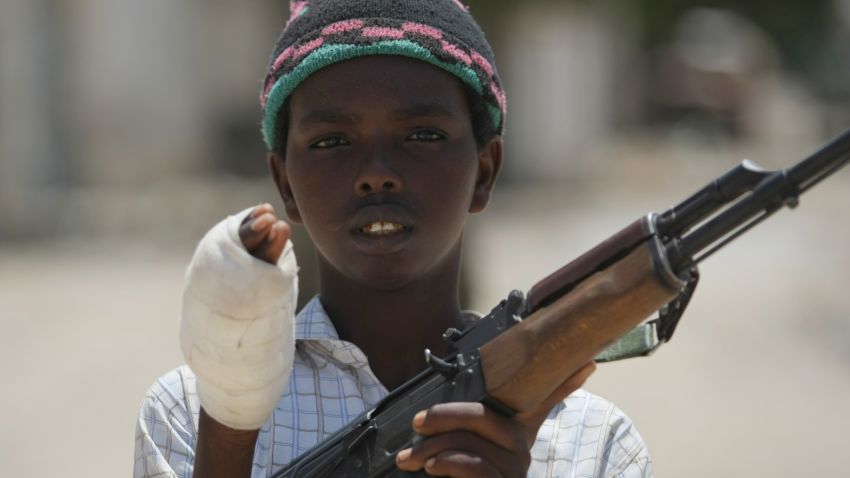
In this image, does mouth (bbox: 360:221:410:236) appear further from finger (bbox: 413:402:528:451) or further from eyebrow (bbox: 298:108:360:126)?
finger (bbox: 413:402:528:451)

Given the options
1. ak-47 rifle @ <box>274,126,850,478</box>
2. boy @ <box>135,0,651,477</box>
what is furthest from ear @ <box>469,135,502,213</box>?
ak-47 rifle @ <box>274,126,850,478</box>

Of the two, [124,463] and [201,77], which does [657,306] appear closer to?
[124,463]

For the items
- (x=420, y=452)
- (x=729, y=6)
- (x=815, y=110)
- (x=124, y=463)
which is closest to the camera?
(x=420, y=452)

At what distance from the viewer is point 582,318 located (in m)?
2.21

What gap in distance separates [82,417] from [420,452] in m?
7.74

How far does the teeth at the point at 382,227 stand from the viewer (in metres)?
2.61

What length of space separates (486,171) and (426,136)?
0.28 metres

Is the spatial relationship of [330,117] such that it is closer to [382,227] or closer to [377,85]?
[377,85]

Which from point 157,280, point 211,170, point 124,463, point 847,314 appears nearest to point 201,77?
point 211,170

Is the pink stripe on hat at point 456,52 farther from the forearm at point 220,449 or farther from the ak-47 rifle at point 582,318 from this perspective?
the forearm at point 220,449

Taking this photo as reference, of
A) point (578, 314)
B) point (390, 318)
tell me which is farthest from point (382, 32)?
point (578, 314)

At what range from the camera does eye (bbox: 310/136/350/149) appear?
106 inches

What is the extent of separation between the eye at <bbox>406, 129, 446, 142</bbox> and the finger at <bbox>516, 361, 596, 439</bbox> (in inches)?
23.8

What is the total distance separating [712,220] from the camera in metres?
2.14
